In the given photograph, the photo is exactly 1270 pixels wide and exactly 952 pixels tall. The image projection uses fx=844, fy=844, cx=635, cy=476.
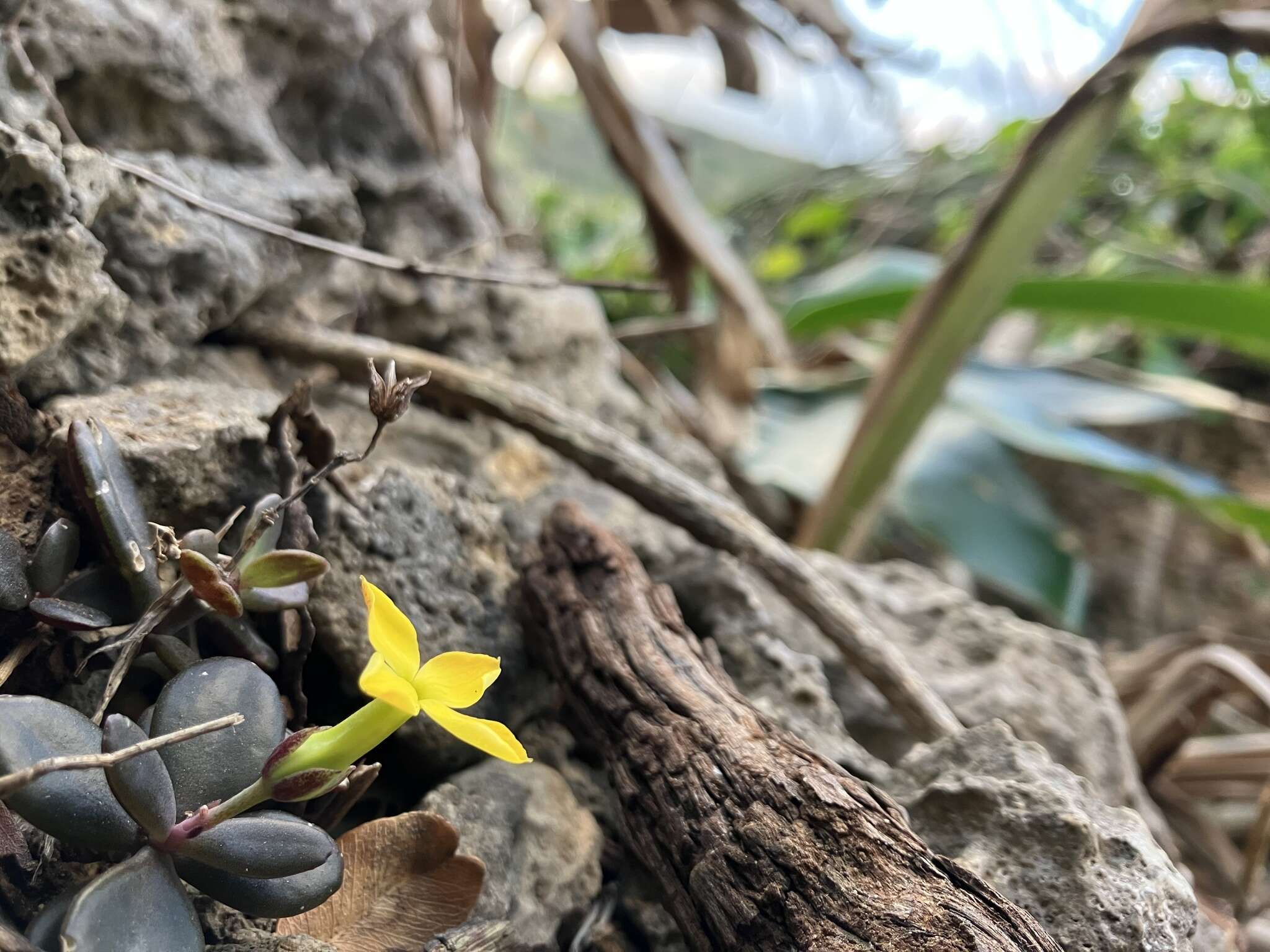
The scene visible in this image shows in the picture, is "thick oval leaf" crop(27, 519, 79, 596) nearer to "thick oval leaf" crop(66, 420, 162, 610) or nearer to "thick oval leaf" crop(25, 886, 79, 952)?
"thick oval leaf" crop(66, 420, 162, 610)

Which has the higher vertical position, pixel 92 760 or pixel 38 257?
pixel 38 257

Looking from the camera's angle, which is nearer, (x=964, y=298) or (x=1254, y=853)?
(x=1254, y=853)

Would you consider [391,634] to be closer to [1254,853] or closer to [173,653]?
[173,653]

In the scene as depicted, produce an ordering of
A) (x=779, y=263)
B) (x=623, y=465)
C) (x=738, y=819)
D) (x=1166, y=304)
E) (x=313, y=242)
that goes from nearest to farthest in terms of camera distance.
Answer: (x=738, y=819), (x=313, y=242), (x=623, y=465), (x=1166, y=304), (x=779, y=263)

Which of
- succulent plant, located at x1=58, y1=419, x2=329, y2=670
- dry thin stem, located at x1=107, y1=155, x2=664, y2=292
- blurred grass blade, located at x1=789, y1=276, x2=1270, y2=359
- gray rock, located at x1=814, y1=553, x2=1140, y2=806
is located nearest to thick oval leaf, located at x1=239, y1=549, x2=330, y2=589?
succulent plant, located at x1=58, y1=419, x2=329, y2=670

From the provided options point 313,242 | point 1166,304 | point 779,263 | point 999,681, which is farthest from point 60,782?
point 779,263

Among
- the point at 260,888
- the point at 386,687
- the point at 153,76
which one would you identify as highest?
the point at 153,76
